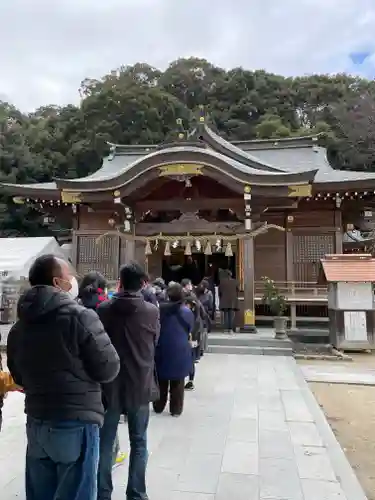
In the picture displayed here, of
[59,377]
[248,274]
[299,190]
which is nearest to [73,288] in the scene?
[59,377]

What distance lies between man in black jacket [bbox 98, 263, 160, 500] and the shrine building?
8.51 m

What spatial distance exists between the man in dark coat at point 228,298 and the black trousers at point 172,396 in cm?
584

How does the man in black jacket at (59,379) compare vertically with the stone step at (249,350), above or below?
above

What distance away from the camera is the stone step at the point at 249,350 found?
952 centimetres

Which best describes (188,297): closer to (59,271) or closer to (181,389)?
(181,389)

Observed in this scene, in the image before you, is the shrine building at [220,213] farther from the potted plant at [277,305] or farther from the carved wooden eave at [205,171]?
the potted plant at [277,305]

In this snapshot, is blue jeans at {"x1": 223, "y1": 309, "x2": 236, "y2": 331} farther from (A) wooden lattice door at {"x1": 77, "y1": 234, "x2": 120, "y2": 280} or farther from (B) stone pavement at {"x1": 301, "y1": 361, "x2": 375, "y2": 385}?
(A) wooden lattice door at {"x1": 77, "y1": 234, "x2": 120, "y2": 280}

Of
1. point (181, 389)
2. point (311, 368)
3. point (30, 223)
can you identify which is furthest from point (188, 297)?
point (30, 223)

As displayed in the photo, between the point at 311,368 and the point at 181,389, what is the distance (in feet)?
15.2

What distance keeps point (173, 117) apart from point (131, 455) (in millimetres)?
35102

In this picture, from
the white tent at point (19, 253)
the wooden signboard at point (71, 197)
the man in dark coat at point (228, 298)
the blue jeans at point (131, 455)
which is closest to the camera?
the blue jeans at point (131, 455)

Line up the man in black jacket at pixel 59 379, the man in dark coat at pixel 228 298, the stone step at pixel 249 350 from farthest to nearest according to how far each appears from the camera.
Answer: the man in dark coat at pixel 228 298 < the stone step at pixel 249 350 < the man in black jacket at pixel 59 379

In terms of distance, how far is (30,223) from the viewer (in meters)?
26.9

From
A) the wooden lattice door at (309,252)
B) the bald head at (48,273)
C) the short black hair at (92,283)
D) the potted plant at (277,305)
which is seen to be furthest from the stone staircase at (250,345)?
the bald head at (48,273)
